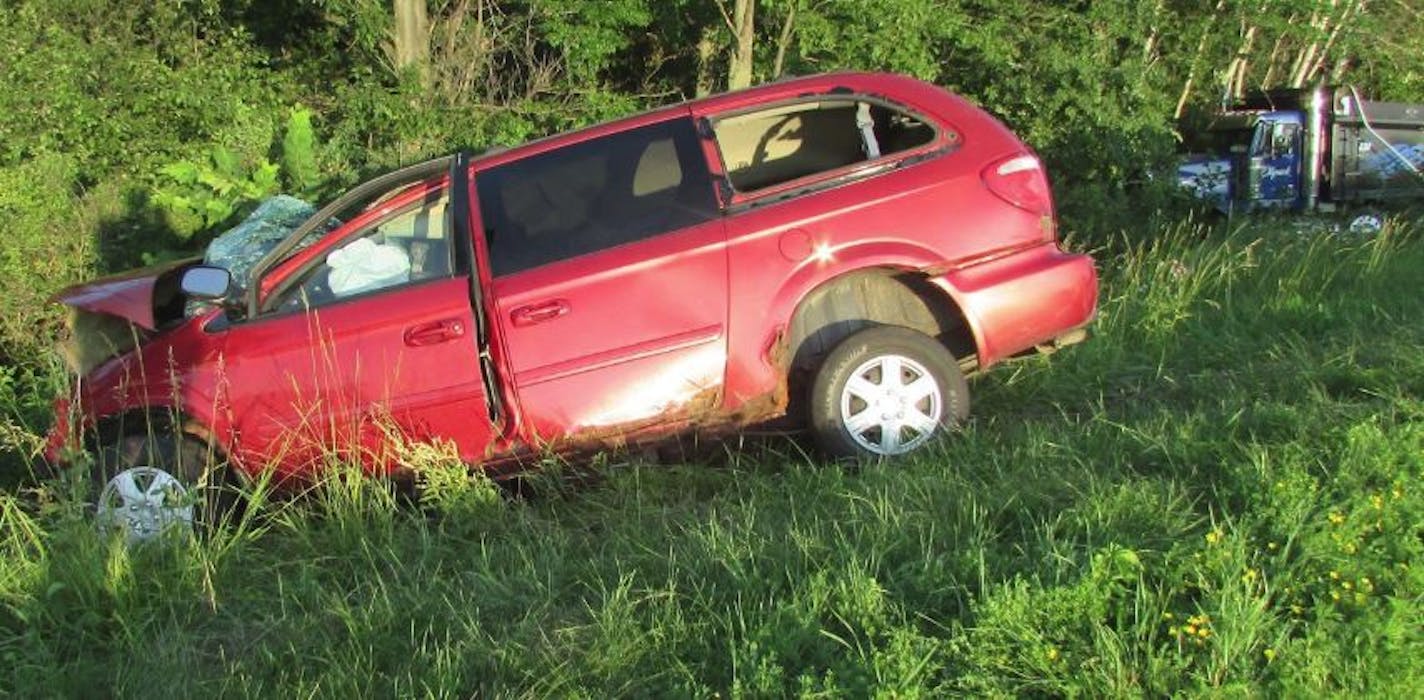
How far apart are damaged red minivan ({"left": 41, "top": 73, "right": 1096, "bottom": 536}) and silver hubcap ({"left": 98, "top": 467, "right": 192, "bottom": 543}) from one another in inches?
1.2

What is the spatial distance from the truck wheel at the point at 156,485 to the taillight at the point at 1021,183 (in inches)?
141

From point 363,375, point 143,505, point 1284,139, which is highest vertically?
point 363,375

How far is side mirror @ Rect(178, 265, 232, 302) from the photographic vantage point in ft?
16.7

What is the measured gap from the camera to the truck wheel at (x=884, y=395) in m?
5.25

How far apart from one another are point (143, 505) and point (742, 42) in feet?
34.0

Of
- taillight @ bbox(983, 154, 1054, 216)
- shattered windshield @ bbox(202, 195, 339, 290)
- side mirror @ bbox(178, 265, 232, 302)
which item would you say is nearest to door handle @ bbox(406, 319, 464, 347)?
side mirror @ bbox(178, 265, 232, 302)

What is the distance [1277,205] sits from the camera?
54.3 ft

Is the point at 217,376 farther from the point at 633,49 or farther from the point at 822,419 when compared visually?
the point at 633,49

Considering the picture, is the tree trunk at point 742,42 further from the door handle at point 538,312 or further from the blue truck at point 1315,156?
the door handle at point 538,312

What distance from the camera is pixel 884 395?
529 cm

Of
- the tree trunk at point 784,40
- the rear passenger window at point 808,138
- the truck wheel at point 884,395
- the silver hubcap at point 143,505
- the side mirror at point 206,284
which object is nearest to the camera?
the silver hubcap at point 143,505

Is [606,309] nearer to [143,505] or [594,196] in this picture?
[594,196]

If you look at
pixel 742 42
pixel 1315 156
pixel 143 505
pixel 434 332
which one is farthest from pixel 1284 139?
pixel 143 505

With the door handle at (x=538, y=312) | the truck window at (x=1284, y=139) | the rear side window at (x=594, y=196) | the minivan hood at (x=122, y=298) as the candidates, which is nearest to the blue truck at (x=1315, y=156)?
the truck window at (x=1284, y=139)
